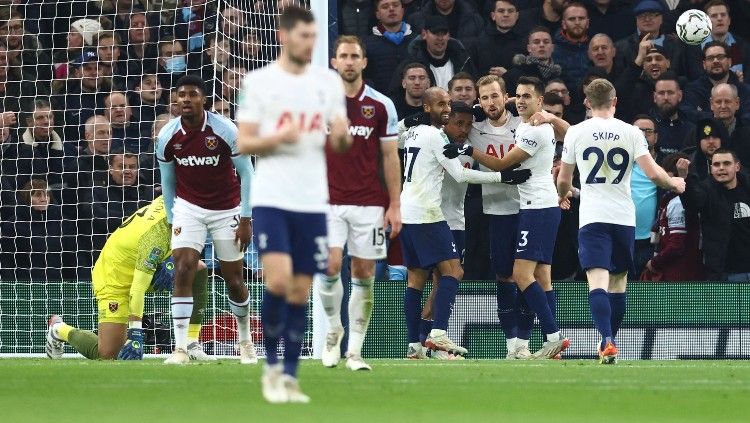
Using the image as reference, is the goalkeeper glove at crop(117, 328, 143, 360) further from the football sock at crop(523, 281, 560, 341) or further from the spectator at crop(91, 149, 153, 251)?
the football sock at crop(523, 281, 560, 341)

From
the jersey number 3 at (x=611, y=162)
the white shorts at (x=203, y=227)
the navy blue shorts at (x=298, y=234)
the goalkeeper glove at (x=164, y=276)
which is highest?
the jersey number 3 at (x=611, y=162)

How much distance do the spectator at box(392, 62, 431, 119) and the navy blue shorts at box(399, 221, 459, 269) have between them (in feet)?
8.99

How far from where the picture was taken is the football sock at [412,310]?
46.3 ft

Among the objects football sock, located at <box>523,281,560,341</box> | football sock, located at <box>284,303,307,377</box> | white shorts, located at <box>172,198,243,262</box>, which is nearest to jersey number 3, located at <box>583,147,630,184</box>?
football sock, located at <box>523,281,560,341</box>

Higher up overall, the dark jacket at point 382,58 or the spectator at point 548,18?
the spectator at point 548,18

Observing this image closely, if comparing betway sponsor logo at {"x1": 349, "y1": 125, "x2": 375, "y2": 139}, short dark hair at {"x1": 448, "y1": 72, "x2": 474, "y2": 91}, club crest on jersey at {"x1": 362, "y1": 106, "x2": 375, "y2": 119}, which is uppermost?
short dark hair at {"x1": 448, "y1": 72, "x2": 474, "y2": 91}

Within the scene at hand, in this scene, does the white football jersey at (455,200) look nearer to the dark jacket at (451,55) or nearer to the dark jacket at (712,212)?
the dark jacket at (712,212)

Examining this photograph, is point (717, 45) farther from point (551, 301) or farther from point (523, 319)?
point (523, 319)

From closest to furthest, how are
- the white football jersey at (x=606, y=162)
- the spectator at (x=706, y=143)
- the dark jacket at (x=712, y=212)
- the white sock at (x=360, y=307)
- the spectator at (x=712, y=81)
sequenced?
the white sock at (x=360, y=307) < the white football jersey at (x=606, y=162) < the dark jacket at (x=712, y=212) < the spectator at (x=706, y=143) < the spectator at (x=712, y=81)

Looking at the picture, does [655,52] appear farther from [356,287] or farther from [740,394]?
[740,394]

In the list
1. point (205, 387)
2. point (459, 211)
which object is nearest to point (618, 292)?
point (459, 211)

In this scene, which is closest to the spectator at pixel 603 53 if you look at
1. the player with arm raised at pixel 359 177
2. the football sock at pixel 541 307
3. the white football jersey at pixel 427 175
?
the white football jersey at pixel 427 175

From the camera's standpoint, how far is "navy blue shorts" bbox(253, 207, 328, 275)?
791 cm

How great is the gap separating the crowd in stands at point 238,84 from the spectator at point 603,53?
0.07 feet
